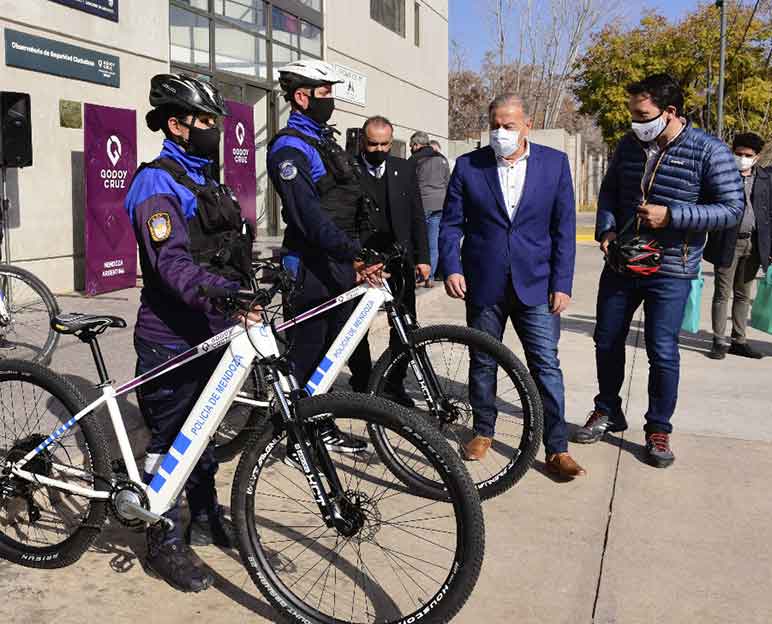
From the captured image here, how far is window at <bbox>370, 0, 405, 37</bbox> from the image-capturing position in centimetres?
2059

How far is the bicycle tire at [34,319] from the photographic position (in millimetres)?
6195

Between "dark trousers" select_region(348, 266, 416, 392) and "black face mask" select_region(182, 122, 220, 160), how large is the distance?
1337 millimetres

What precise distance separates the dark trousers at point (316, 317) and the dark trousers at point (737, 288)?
4107 mm

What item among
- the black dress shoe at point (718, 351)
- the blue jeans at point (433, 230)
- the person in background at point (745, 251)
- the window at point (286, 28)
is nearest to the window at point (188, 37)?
the window at point (286, 28)

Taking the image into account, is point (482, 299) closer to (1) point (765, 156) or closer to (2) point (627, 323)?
(2) point (627, 323)

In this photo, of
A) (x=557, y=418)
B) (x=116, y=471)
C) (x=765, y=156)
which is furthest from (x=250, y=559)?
(x=765, y=156)

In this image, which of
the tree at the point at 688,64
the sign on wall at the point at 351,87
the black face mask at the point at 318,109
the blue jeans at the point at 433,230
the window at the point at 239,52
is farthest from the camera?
the tree at the point at 688,64

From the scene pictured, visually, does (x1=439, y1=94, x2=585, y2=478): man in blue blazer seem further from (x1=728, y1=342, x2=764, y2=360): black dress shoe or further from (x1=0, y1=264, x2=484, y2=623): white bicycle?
(x1=728, y1=342, x2=764, y2=360): black dress shoe

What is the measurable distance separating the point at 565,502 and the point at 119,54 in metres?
8.31

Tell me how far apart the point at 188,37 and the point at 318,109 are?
8.66 m

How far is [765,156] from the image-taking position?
20453 mm

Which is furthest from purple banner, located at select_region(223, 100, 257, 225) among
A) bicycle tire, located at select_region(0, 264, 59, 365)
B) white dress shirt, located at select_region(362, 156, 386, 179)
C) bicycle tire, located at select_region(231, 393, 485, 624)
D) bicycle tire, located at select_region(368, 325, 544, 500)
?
bicycle tire, located at select_region(231, 393, 485, 624)

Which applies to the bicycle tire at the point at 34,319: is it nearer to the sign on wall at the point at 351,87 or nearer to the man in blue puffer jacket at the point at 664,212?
the man in blue puffer jacket at the point at 664,212

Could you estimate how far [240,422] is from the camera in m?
4.30
